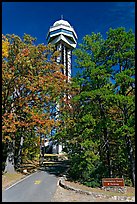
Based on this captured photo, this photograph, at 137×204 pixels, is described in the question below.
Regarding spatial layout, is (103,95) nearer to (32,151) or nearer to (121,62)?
(121,62)

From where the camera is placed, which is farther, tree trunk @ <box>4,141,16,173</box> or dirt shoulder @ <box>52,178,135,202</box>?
tree trunk @ <box>4,141,16,173</box>

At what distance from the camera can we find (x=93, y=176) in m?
17.0

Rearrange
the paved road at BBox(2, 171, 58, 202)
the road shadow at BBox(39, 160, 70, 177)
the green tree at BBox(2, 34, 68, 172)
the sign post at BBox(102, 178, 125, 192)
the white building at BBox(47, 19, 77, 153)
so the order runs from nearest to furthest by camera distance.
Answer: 1. the paved road at BBox(2, 171, 58, 202)
2. the sign post at BBox(102, 178, 125, 192)
3. the green tree at BBox(2, 34, 68, 172)
4. the road shadow at BBox(39, 160, 70, 177)
5. the white building at BBox(47, 19, 77, 153)

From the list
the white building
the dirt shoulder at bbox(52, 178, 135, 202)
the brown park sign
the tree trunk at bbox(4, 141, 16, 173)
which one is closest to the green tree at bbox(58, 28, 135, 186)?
the brown park sign

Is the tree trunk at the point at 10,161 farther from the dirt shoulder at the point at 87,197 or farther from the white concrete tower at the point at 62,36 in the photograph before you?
the white concrete tower at the point at 62,36

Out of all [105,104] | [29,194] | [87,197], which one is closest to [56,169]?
[105,104]

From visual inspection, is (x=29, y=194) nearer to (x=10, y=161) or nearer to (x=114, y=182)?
(x=114, y=182)

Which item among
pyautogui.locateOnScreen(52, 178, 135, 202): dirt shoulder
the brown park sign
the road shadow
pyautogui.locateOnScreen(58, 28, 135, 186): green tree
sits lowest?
the road shadow

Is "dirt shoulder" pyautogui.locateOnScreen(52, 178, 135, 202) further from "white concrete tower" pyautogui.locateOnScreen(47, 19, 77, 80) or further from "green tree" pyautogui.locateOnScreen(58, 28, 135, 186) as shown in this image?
"white concrete tower" pyautogui.locateOnScreen(47, 19, 77, 80)

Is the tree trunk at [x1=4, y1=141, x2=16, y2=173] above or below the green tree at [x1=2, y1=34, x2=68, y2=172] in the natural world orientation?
below

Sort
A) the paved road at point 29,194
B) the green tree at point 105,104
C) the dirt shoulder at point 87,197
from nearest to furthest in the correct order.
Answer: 1. the paved road at point 29,194
2. the dirt shoulder at point 87,197
3. the green tree at point 105,104

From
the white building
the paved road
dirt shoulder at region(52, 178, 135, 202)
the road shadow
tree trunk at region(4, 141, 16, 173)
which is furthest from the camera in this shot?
the white building

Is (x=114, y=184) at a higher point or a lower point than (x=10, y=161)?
lower

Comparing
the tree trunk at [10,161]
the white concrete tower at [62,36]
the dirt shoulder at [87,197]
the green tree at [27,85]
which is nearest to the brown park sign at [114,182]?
the dirt shoulder at [87,197]
